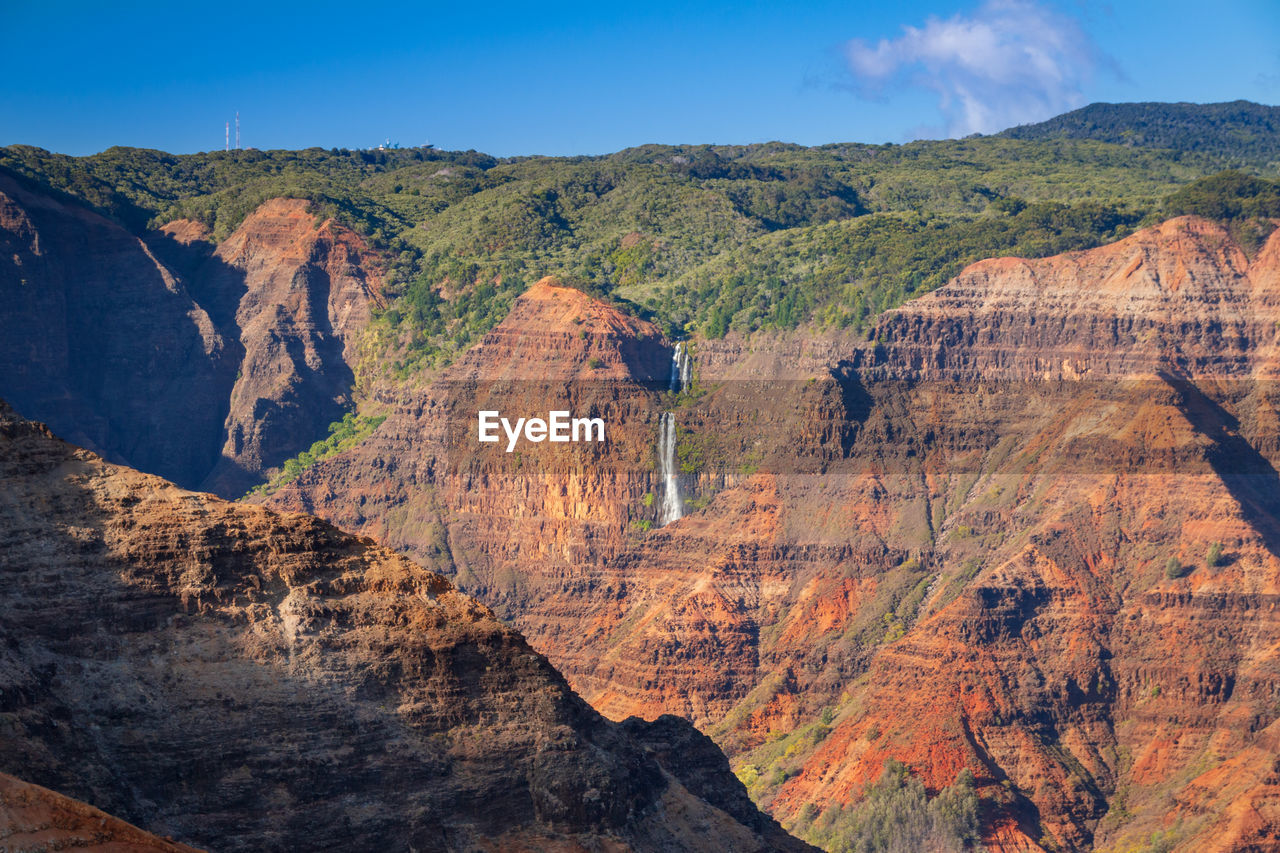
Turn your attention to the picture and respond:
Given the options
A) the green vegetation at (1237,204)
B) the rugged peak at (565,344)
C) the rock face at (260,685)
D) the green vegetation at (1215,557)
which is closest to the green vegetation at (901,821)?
the green vegetation at (1215,557)

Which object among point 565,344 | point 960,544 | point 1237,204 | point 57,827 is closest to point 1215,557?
point 960,544

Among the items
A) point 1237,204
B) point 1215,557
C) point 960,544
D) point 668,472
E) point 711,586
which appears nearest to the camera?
point 1215,557

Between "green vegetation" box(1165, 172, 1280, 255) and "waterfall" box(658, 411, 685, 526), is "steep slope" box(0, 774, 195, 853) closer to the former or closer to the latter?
"waterfall" box(658, 411, 685, 526)

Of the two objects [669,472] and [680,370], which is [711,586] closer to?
[669,472]

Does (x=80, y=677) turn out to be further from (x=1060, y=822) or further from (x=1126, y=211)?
(x=1126, y=211)

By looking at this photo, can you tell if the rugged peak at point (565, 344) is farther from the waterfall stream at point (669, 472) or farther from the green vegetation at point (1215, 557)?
the green vegetation at point (1215, 557)
